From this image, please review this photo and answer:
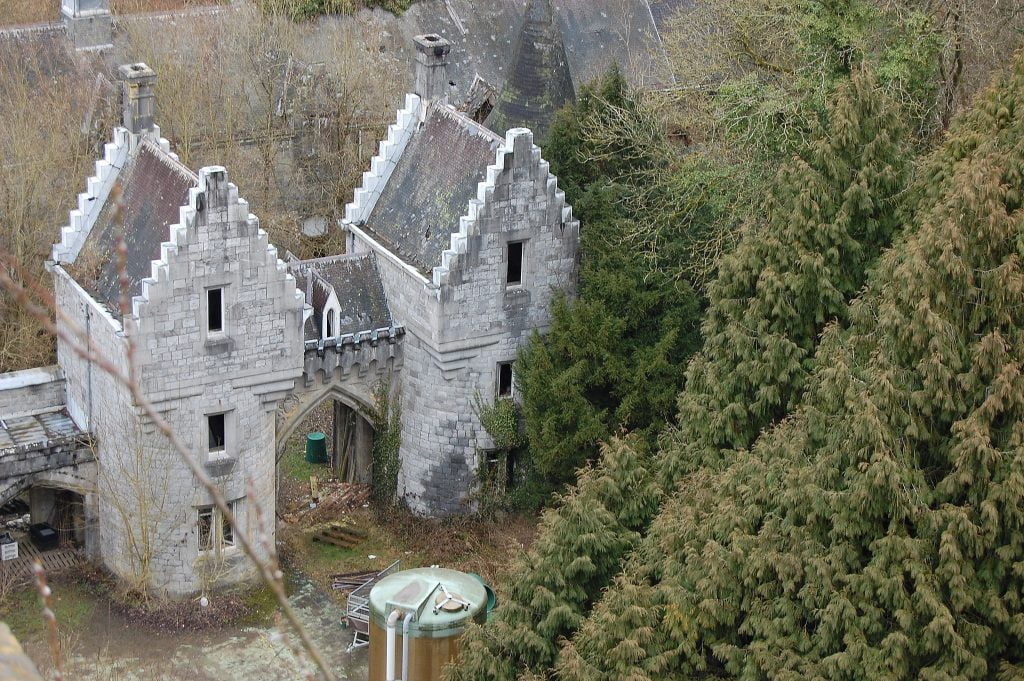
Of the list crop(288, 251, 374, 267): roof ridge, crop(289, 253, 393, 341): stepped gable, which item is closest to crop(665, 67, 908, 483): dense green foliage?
crop(289, 253, 393, 341): stepped gable

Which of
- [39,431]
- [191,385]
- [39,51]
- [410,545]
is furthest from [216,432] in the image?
[39,51]

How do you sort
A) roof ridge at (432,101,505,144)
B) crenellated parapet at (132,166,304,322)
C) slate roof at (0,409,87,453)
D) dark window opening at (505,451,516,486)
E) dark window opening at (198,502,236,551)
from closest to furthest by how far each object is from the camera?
crenellated parapet at (132,166,304,322), slate roof at (0,409,87,453), dark window opening at (198,502,236,551), roof ridge at (432,101,505,144), dark window opening at (505,451,516,486)

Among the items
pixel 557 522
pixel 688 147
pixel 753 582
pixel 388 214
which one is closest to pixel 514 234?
pixel 388 214

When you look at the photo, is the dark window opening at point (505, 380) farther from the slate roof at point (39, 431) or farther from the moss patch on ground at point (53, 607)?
the moss patch on ground at point (53, 607)

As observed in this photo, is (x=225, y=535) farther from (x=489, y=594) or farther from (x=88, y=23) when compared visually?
(x=88, y=23)

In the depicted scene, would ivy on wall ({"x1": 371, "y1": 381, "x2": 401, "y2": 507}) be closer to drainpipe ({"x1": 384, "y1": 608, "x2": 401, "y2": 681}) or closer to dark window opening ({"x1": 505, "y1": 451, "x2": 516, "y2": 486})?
dark window opening ({"x1": 505, "y1": 451, "x2": 516, "y2": 486})

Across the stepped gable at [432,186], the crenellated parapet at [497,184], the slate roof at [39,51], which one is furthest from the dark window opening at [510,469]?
the slate roof at [39,51]
